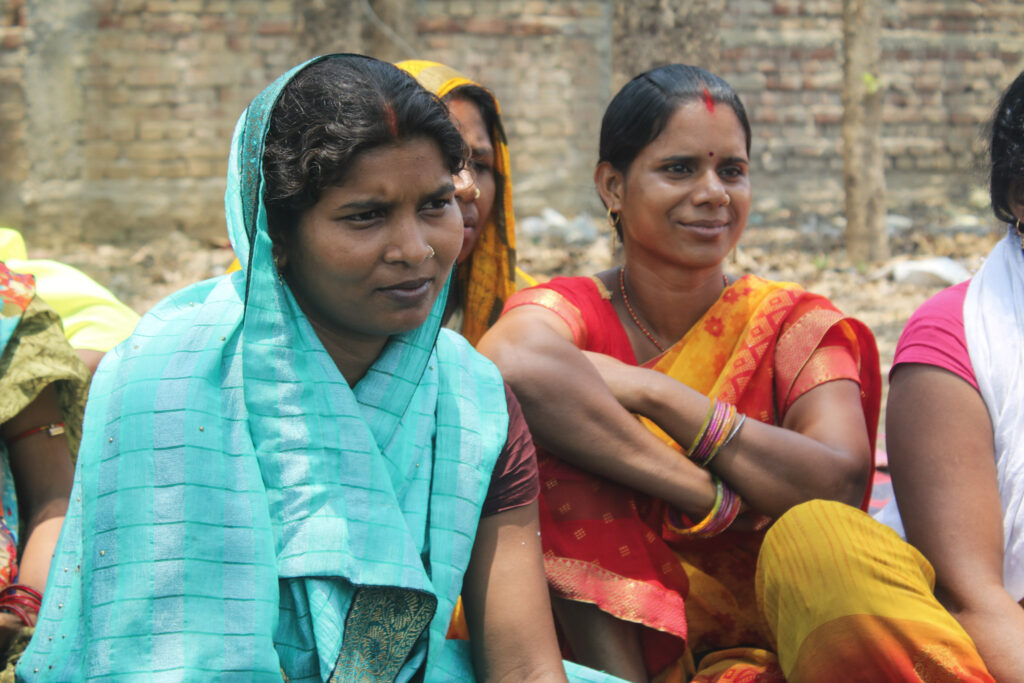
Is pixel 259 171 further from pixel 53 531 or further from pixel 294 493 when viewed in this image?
pixel 53 531

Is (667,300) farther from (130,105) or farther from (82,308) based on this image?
(130,105)

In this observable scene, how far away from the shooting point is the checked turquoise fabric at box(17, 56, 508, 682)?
177cm

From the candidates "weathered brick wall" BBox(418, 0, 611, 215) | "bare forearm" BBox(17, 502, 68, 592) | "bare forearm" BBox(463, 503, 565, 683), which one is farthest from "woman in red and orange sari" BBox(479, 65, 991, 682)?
"weathered brick wall" BBox(418, 0, 611, 215)

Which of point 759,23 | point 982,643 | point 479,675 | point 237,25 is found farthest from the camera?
point 759,23

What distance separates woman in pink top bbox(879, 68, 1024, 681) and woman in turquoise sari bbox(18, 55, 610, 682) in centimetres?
93

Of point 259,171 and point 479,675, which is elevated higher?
point 259,171

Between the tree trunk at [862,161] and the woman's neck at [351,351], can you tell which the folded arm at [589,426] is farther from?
the tree trunk at [862,161]

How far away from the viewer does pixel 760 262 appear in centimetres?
983

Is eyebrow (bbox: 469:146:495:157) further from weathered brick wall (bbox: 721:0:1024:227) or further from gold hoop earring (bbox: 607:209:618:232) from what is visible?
weathered brick wall (bbox: 721:0:1024:227)

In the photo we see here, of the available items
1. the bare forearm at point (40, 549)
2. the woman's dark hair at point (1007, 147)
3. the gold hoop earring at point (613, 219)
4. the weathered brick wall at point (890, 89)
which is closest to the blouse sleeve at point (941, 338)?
the woman's dark hair at point (1007, 147)

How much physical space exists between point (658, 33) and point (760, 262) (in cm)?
491

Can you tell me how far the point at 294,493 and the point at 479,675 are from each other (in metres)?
0.53

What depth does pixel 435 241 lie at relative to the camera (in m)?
1.92

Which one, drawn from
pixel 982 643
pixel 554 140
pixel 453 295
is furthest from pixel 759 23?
pixel 982 643
